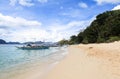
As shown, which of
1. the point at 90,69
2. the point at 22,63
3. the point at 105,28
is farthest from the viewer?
the point at 105,28

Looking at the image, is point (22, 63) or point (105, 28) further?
point (105, 28)

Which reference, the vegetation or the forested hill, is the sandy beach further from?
the forested hill

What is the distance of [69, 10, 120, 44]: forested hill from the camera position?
64.9m

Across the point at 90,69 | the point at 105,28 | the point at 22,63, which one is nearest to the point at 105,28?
the point at 105,28

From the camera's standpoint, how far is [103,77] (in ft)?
32.1

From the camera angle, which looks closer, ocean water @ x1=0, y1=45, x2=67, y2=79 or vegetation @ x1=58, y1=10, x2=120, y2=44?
ocean water @ x1=0, y1=45, x2=67, y2=79

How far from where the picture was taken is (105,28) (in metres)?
73.5

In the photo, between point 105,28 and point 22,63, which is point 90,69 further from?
point 105,28

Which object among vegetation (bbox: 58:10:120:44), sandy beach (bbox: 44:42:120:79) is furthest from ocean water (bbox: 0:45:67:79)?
vegetation (bbox: 58:10:120:44)

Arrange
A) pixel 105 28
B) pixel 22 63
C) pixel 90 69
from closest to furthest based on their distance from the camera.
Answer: pixel 90 69 → pixel 22 63 → pixel 105 28

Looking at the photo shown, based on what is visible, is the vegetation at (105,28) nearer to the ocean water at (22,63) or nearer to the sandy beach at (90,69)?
the ocean water at (22,63)

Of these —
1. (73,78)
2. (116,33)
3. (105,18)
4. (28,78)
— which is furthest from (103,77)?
(105,18)

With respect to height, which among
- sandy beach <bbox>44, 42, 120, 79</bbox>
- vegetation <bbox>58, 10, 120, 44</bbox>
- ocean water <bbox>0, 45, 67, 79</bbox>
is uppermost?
vegetation <bbox>58, 10, 120, 44</bbox>

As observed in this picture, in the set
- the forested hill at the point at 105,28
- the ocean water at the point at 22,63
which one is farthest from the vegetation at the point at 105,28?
the ocean water at the point at 22,63
